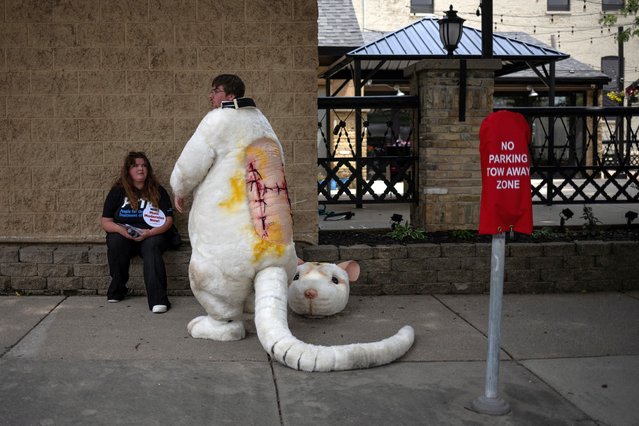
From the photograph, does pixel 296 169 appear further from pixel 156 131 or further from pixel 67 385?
pixel 67 385

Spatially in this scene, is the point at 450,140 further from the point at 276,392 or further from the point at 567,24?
the point at 567,24

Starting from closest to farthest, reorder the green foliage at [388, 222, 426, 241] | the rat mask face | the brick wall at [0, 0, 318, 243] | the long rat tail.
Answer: the long rat tail → the rat mask face → the brick wall at [0, 0, 318, 243] → the green foliage at [388, 222, 426, 241]

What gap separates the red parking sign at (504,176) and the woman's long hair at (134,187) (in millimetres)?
3466

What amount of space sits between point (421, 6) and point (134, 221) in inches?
870

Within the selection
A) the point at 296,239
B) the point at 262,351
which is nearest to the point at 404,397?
the point at 262,351

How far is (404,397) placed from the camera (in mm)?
4102

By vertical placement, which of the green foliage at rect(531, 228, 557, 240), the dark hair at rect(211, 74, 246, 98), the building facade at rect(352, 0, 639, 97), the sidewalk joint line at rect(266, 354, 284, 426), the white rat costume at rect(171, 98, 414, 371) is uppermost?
the building facade at rect(352, 0, 639, 97)

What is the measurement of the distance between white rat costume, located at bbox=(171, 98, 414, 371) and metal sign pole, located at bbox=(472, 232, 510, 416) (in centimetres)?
95

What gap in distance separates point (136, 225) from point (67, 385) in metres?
2.29

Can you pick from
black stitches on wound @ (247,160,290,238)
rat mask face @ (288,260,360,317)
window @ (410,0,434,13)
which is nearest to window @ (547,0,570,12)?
window @ (410,0,434,13)

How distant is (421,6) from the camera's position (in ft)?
86.5

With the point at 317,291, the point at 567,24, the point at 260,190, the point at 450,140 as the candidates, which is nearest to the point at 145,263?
the point at 317,291

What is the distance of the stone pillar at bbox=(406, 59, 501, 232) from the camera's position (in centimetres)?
723

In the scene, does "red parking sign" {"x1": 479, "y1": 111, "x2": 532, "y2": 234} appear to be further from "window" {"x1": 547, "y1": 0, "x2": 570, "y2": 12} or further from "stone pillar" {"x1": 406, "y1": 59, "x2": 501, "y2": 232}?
"window" {"x1": 547, "y1": 0, "x2": 570, "y2": 12}
